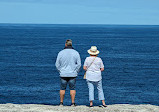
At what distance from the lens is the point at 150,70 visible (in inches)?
2066

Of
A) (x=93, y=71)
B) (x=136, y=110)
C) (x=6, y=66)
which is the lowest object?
(x=6, y=66)

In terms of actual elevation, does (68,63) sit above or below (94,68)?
above

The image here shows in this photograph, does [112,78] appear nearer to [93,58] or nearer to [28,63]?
[28,63]

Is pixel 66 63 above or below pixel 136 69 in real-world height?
above

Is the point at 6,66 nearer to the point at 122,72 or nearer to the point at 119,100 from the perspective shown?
the point at 122,72

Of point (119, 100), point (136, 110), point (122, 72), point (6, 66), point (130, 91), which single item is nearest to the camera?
point (136, 110)

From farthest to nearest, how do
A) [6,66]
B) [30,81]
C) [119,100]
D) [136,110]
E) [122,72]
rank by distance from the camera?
[6,66] < [122,72] < [30,81] < [119,100] < [136,110]

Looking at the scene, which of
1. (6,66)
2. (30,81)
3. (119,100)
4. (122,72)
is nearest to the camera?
(119,100)

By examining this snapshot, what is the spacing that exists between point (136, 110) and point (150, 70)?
137 feet

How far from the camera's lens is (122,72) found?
50.6 meters

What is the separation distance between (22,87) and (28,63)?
2007cm

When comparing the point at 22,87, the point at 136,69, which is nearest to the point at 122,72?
the point at 136,69

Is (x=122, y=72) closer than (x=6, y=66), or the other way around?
(x=122, y=72)

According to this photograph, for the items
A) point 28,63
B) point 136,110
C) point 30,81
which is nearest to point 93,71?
point 136,110
